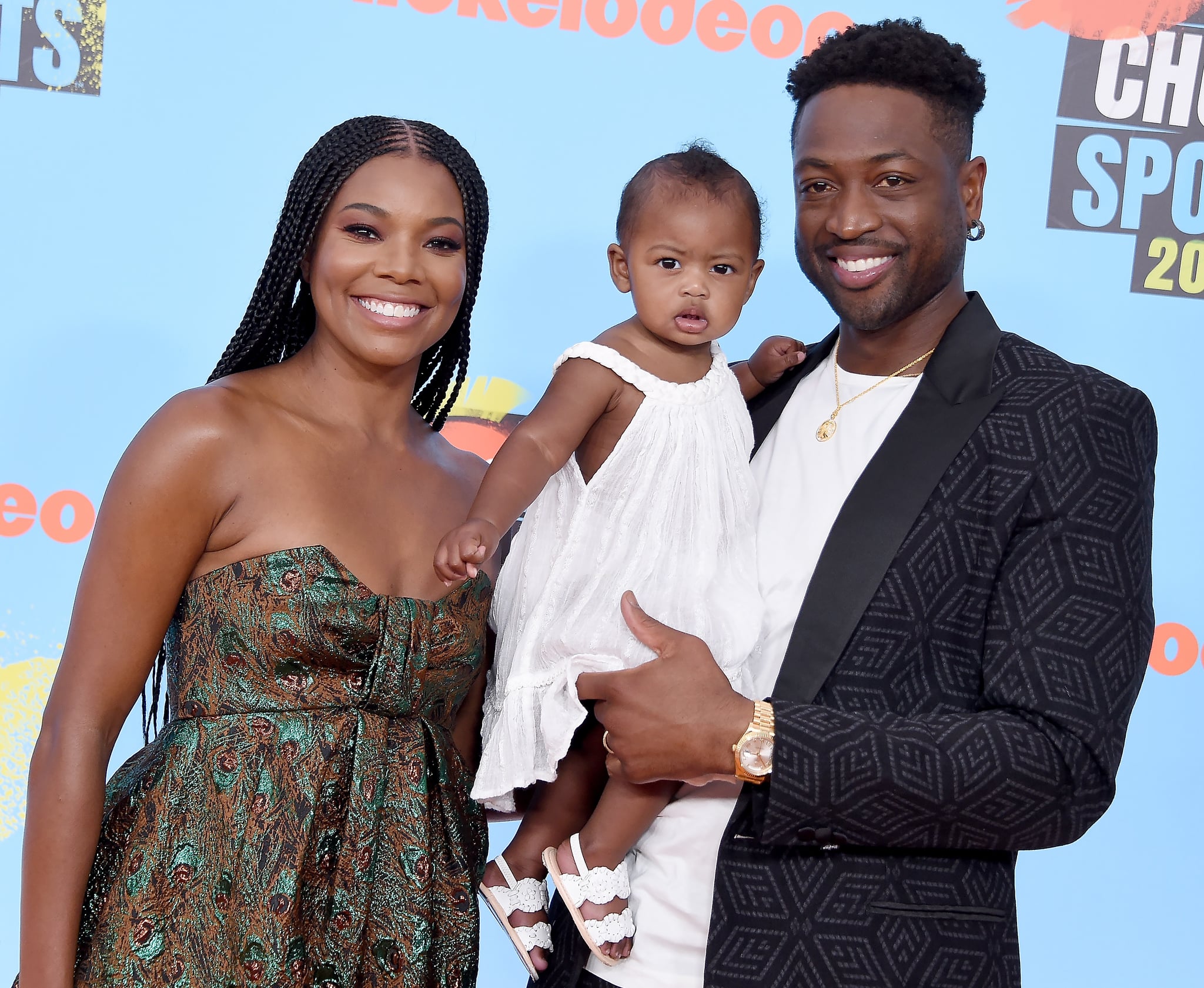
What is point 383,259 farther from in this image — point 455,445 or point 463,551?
point 455,445

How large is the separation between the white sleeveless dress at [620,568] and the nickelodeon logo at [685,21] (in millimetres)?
1444

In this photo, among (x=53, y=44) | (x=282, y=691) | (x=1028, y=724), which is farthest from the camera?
(x=53, y=44)

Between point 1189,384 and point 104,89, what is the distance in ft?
9.53

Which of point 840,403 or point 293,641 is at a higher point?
point 840,403

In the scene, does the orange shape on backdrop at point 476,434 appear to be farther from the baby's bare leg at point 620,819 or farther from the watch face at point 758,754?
the watch face at point 758,754

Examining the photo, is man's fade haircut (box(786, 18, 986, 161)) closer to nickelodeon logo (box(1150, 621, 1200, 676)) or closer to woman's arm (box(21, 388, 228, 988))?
woman's arm (box(21, 388, 228, 988))

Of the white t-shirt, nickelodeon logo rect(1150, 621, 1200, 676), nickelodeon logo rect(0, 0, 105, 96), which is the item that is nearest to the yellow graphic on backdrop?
nickelodeon logo rect(0, 0, 105, 96)

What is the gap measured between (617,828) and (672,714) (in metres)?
0.24

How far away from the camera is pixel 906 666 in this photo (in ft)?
5.86

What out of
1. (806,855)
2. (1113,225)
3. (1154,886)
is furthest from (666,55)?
(1154,886)

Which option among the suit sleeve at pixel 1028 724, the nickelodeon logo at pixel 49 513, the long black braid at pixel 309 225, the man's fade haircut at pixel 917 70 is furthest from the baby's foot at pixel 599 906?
the nickelodeon logo at pixel 49 513

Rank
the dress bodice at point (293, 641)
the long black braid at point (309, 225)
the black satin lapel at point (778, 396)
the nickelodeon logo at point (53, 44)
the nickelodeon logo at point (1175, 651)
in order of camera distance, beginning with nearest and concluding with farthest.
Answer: the dress bodice at point (293, 641) → the long black braid at point (309, 225) → the black satin lapel at point (778, 396) → the nickelodeon logo at point (53, 44) → the nickelodeon logo at point (1175, 651)

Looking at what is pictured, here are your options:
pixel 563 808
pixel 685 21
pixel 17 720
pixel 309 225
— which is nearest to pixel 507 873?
pixel 563 808

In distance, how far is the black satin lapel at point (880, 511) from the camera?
179 centimetres
